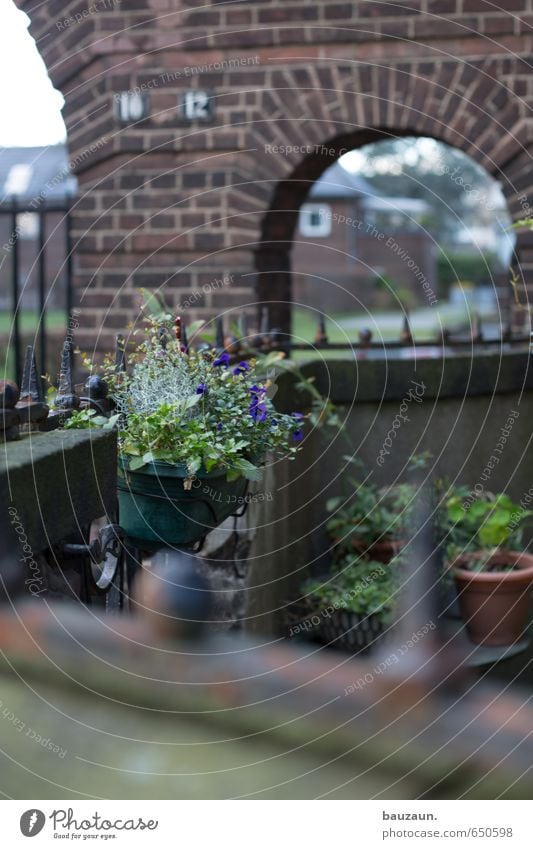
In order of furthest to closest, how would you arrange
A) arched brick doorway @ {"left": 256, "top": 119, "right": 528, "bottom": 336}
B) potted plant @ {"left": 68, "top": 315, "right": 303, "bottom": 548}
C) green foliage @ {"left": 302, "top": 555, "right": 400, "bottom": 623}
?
arched brick doorway @ {"left": 256, "top": 119, "right": 528, "bottom": 336} → green foliage @ {"left": 302, "top": 555, "right": 400, "bottom": 623} → potted plant @ {"left": 68, "top": 315, "right": 303, "bottom": 548}

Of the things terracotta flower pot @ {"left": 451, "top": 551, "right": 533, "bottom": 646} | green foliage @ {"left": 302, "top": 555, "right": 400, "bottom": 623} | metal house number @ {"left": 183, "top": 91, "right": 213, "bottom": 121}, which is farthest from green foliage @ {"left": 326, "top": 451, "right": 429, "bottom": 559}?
metal house number @ {"left": 183, "top": 91, "right": 213, "bottom": 121}

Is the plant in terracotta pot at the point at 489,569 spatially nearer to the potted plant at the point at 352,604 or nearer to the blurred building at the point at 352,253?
the potted plant at the point at 352,604

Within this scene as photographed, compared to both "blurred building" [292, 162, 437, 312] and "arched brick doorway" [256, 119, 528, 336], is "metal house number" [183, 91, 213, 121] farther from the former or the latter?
"blurred building" [292, 162, 437, 312]

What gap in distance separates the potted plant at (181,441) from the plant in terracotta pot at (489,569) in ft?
4.61

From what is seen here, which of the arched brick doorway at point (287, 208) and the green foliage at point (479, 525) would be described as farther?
the arched brick doorway at point (287, 208)

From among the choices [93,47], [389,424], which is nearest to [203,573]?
[389,424]

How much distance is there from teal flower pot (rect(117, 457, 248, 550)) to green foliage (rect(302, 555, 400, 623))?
119cm

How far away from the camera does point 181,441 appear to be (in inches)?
88.4

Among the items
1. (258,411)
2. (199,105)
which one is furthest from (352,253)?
(258,411)

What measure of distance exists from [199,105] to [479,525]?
2.76 metres

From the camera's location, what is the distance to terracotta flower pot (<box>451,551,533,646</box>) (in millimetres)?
3594

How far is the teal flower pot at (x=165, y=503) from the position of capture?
7.31ft

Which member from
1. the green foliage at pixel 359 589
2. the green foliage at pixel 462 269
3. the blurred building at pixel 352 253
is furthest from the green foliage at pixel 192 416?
the green foliage at pixel 462 269

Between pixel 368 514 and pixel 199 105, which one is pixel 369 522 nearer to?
pixel 368 514
